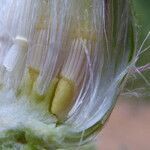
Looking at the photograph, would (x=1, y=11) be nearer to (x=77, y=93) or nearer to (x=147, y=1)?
(x=77, y=93)

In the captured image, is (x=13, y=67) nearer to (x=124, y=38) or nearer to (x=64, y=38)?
(x=64, y=38)

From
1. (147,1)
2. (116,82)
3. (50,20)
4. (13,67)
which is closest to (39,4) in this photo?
(50,20)

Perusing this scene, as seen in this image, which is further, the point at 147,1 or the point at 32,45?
the point at 147,1

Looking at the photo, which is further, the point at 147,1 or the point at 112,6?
the point at 147,1

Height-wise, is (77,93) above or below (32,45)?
below

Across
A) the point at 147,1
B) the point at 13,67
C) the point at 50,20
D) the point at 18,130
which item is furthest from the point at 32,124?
the point at 147,1

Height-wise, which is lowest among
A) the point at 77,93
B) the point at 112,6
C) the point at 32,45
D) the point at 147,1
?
the point at 147,1
